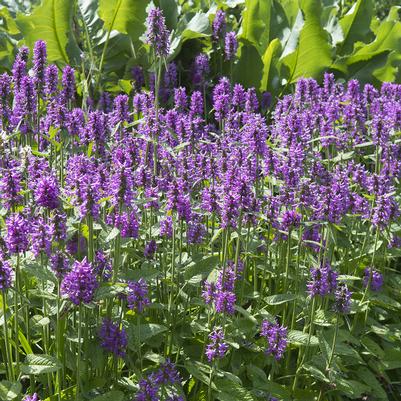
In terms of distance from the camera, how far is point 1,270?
2605 mm

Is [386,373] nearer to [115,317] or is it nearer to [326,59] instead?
[115,317]

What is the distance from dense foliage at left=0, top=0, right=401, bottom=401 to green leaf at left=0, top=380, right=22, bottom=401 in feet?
0.03

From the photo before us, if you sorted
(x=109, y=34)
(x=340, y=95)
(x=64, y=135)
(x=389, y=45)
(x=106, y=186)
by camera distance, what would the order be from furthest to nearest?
(x=389, y=45) → (x=109, y=34) → (x=340, y=95) → (x=64, y=135) → (x=106, y=186)

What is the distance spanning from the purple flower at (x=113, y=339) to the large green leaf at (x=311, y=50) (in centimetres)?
571

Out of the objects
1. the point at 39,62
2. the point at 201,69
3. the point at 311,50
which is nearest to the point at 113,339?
the point at 39,62

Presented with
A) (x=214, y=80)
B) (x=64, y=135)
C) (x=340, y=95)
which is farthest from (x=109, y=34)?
(x=64, y=135)

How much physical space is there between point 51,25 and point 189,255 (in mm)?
5009

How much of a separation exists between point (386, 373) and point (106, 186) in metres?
2.33

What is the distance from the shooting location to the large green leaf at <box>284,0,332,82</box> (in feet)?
26.9

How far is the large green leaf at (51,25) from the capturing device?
798 cm

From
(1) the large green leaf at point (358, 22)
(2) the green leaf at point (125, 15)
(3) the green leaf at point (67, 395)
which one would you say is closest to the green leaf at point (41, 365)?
(3) the green leaf at point (67, 395)

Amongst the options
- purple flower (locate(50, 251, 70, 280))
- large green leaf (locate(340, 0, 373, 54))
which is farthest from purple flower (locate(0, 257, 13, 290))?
large green leaf (locate(340, 0, 373, 54))

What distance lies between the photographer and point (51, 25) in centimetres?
810

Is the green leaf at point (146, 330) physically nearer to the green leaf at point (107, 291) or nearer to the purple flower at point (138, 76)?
the green leaf at point (107, 291)
